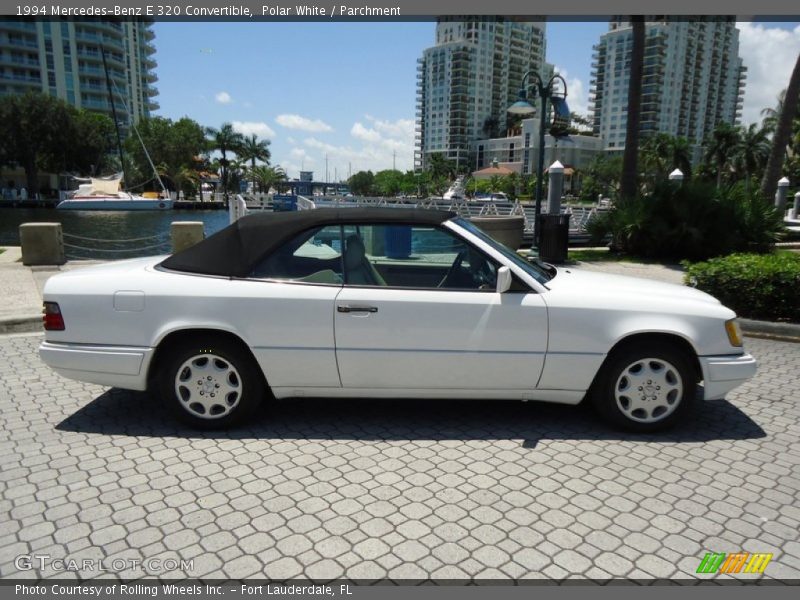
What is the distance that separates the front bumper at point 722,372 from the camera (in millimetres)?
4148

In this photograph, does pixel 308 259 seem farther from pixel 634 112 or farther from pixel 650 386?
pixel 634 112

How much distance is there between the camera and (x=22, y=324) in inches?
282

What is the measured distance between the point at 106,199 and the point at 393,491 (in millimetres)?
68961

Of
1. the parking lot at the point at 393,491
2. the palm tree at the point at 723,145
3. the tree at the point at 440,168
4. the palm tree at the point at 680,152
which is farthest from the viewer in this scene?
the tree at the point at 440,168

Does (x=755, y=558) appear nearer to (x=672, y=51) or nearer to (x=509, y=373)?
(x=509, y=373)

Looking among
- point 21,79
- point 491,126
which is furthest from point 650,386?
point 491,126

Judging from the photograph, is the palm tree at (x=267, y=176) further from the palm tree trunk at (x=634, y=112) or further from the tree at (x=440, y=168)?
the palm tree trunk at (x=634, y=112)

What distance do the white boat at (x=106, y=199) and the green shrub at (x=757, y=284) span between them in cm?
6679

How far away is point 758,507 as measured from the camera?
333 centimetres

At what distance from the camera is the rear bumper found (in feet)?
13.5

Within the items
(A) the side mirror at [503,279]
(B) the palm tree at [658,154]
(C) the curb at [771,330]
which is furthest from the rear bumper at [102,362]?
(B) the palm tree at [658,154]

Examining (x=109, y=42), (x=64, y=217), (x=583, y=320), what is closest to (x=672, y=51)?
(x=109, y=42)

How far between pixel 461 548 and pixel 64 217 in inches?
2445

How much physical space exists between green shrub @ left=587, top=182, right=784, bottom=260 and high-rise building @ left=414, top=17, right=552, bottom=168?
168478mm
